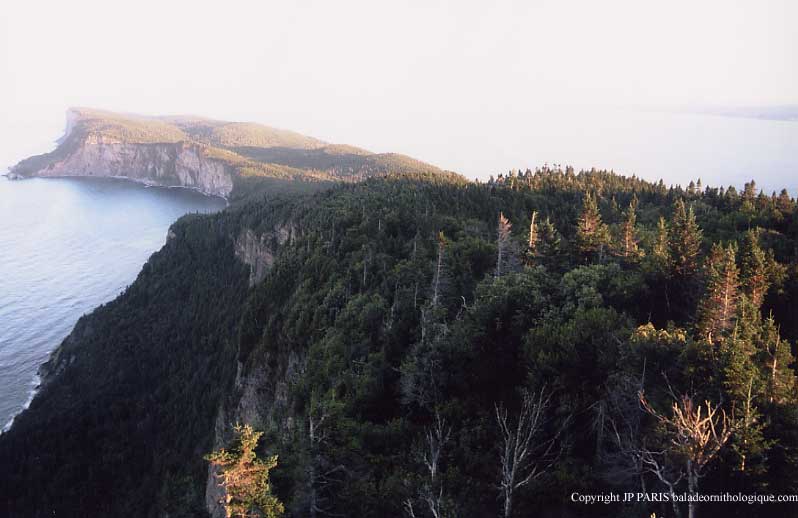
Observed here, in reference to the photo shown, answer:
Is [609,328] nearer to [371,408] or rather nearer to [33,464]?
[371,408]

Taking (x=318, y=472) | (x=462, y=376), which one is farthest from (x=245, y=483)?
(x=462, y=376)

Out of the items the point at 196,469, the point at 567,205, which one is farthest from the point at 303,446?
the point at 567,205

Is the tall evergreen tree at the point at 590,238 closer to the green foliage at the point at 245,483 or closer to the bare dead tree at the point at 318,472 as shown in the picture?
the bare dead tree at the point at 318,472

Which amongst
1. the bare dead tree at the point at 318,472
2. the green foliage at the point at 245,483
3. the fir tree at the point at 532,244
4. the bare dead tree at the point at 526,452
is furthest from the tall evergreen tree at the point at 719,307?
the green foliage at the point at 245,483

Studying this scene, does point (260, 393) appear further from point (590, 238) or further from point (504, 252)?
point (590, 238)

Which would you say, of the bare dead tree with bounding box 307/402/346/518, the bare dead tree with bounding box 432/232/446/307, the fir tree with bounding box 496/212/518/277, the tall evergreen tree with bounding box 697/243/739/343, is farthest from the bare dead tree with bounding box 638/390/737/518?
the fir tree with bounding box 496/212/518/277
